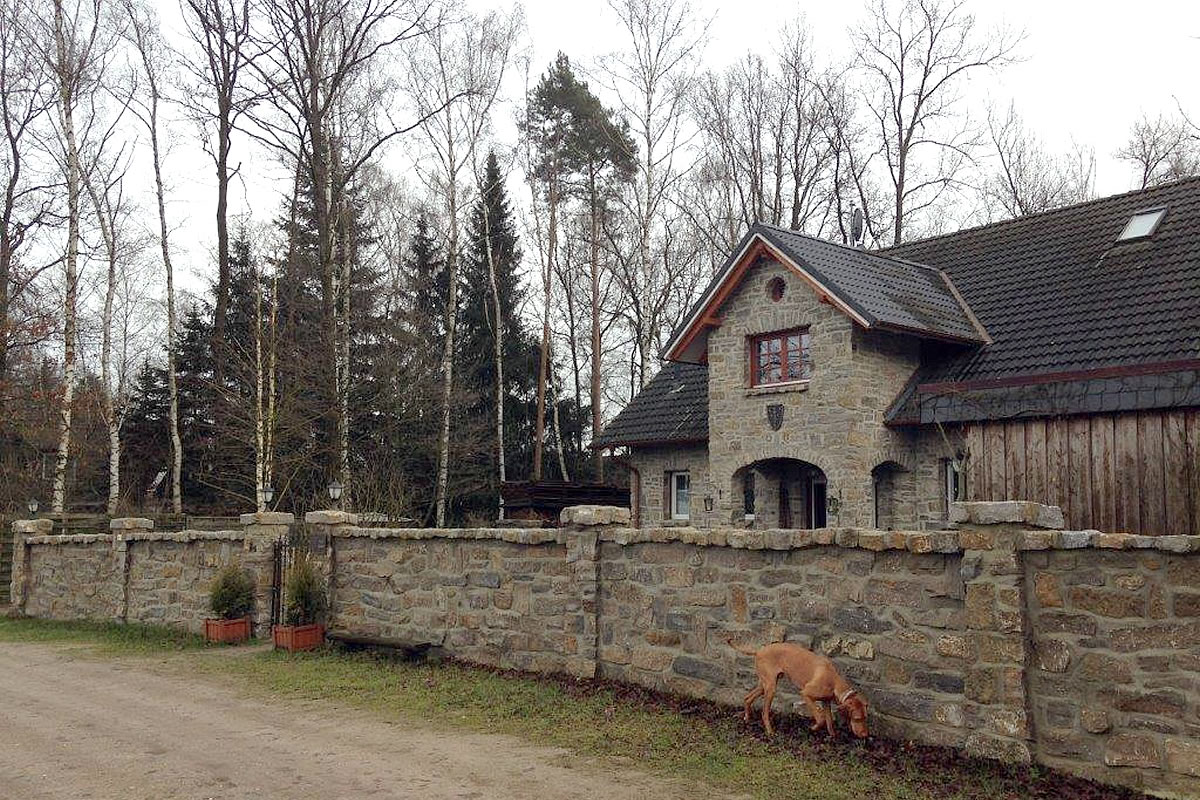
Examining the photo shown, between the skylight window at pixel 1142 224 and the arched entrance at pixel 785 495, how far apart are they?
6059 mm

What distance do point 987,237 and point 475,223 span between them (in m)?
19.4

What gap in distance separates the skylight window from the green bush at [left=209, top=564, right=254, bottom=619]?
45.6 ft

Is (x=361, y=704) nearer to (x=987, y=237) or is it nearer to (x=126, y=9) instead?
(x=987, y=237)

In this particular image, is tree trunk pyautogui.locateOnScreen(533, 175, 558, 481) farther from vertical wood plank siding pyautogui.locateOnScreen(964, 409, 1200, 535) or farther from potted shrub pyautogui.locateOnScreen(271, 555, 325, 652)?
vertical wood plank siding pyautogui.locateOnScreen(964, 409, 1200, 535)

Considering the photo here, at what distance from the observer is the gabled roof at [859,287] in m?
14.9

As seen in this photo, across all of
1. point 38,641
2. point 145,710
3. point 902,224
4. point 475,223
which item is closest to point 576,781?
point 145,710

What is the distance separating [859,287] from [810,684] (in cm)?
960

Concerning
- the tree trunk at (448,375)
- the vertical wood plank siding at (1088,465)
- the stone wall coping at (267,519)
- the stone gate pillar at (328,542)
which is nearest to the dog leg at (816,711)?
the vertical wood plank siding at (1088,465)

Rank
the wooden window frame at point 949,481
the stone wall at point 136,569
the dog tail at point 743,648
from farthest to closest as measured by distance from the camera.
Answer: the wooden window frame at point 949,481
the stone wall at point 136,569
the dog tail at point 743,648

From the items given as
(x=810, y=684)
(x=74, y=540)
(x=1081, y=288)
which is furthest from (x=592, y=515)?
(x=74, y=540)

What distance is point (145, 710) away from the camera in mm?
8789

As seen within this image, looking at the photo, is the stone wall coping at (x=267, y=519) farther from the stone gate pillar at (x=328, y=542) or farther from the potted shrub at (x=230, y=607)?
the stone gate pillar at (x=328, y=542)

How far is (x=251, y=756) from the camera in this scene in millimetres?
7078

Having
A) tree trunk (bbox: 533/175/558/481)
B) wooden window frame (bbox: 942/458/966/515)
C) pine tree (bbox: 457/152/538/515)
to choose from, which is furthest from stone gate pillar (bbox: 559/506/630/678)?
pine tree (bbox: 457/152/538/515)
